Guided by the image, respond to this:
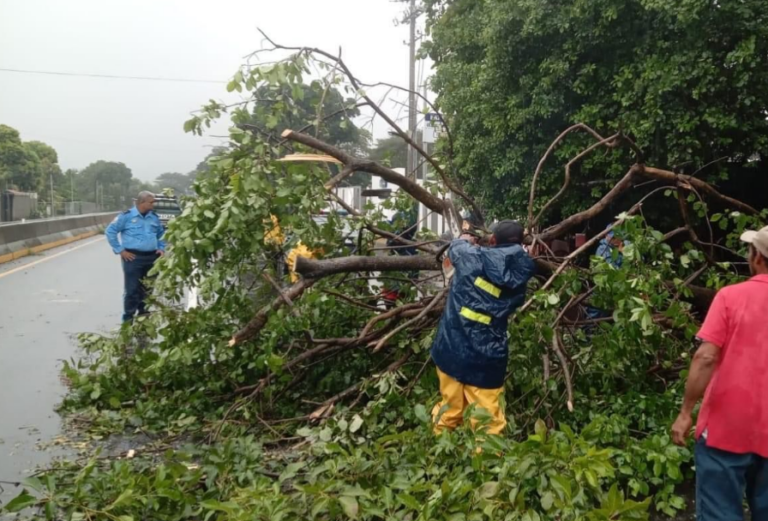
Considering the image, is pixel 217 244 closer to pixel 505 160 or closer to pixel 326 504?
pixel 326 504

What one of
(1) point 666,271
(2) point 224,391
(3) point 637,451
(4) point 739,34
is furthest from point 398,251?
(4) point 739,34

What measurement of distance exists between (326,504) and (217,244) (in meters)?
2.15

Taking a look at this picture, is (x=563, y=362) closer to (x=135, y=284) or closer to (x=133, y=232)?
(x=135, y=284)

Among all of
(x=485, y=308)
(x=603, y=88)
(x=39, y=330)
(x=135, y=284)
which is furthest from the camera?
(x=39, y=330)

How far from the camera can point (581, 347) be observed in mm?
4945

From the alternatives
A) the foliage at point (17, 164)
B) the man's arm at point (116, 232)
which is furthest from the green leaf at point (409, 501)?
the foliage at point (17, 164)

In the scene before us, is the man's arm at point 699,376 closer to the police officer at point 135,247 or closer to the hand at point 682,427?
the hand at point 682,427

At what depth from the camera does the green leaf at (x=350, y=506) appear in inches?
122

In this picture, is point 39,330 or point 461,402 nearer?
point 461,402

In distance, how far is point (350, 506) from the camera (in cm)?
313

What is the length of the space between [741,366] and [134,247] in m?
6.64

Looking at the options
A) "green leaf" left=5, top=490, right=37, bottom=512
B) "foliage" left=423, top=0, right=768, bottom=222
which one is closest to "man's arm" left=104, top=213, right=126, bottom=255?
"foliage" left=423, top=0, right=768, bottom=222

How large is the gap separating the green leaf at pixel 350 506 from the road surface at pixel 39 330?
2.10 meters

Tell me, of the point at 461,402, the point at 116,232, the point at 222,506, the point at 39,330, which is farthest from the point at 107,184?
the point at 222,506
